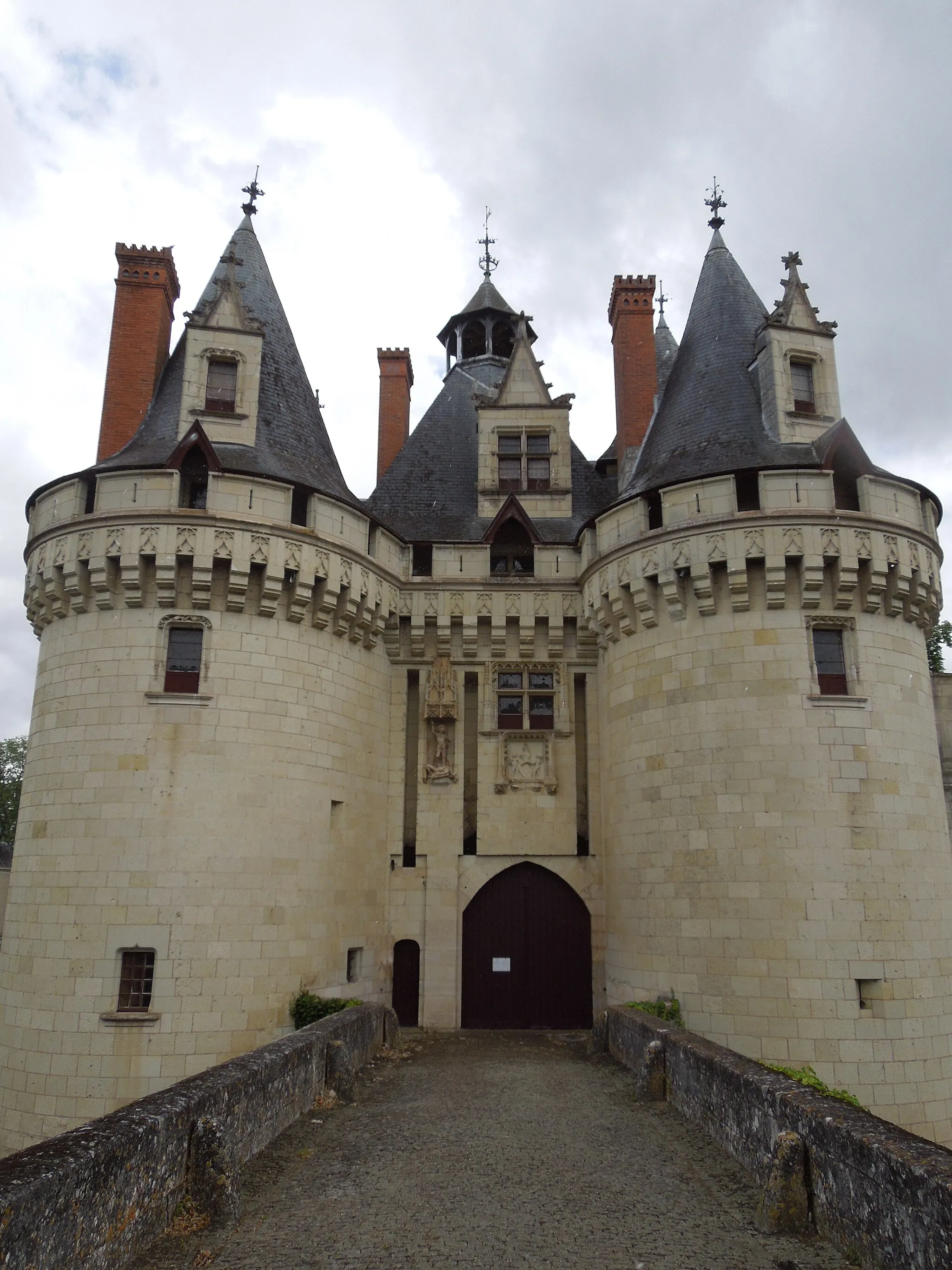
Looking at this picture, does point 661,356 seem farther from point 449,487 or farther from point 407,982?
point 407,982

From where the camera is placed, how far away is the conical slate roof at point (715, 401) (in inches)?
590

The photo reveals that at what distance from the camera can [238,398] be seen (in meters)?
16.0

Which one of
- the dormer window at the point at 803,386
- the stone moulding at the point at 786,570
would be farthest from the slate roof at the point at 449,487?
the dormer window at the point at 803,386

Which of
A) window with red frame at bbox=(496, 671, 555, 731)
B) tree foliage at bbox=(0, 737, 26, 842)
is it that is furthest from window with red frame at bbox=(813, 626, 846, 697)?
tree foliage at bbox=(0, 737, 26, 842)

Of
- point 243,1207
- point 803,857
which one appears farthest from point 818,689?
point 243,1207

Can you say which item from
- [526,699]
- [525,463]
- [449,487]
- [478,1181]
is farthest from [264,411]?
[478,1181]

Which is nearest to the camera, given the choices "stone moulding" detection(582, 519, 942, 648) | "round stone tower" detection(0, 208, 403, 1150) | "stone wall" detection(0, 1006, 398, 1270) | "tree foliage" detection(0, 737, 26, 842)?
"stone wall" detection(0, 1006, 398, 1270)

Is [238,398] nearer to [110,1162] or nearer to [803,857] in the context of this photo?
[803,857]

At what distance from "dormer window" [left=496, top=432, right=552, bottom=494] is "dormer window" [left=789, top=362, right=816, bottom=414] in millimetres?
5168

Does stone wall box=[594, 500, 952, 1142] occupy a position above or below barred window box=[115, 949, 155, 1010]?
above

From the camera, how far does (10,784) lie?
5069 cm

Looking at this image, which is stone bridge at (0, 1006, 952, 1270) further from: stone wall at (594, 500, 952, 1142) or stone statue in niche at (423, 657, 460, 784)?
stone statue in niche at (423, 657, 460, 784)

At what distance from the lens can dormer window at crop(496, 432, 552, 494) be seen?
746 inches

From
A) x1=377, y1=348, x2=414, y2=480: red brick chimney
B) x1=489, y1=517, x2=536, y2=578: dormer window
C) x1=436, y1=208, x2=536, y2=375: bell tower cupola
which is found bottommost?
x1=489, y1=517, x2=536, y2=578: dormer window
